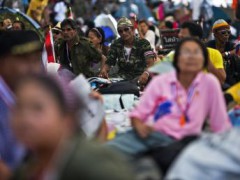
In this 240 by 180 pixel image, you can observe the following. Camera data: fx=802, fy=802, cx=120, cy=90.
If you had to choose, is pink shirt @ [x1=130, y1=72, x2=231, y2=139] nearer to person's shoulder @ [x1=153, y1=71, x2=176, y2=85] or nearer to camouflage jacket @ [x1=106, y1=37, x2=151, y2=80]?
person's shoulder @ [x1=153, y1=71, x2=176, y2=85]

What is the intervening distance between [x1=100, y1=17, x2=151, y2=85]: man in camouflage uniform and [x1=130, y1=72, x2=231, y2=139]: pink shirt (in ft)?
17.9

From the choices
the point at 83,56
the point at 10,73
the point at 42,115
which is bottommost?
the point at 83,56

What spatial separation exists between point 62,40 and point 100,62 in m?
0.69

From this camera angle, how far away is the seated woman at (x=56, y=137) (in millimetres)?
3357

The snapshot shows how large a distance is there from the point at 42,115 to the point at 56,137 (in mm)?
114

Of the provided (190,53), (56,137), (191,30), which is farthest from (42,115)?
(191,30)

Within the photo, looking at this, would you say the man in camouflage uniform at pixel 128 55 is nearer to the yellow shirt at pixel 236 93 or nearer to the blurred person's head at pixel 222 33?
the blurred person's head at pixel 222 33

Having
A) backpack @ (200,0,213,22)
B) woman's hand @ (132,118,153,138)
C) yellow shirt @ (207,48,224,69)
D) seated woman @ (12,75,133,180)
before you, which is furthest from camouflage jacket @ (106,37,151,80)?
backpack @ (200,0,213,22)

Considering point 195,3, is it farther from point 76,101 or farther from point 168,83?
point 76,101

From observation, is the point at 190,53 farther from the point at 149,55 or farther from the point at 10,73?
the point at 149,55

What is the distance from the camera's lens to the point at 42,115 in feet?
11.1

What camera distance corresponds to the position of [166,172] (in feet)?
17.6

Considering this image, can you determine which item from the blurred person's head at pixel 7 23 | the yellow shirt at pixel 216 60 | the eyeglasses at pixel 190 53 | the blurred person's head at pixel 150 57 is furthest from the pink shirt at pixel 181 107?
the blurred person's head at pixel 7 23

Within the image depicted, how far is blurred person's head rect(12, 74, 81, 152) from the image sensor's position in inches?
134
